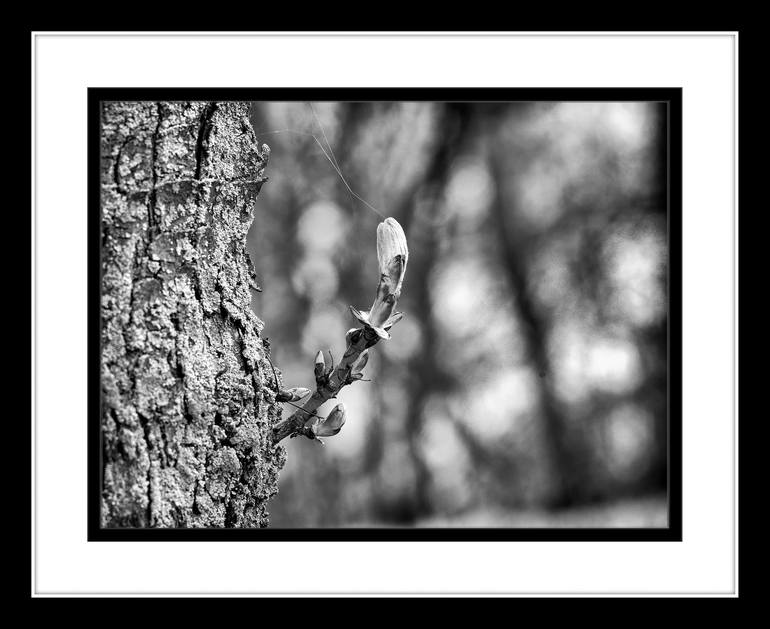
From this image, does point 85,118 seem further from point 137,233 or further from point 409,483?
point 409,483

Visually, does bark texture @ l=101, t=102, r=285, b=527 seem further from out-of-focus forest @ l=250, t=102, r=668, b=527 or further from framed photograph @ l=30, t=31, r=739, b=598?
out-of-focus forest @ l=250, t=102, r=668, b=527

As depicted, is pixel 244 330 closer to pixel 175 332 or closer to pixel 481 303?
pixel 175 332

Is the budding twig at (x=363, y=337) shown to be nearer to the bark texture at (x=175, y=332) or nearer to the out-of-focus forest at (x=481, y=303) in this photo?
the bark texture at (x=175, y=332)

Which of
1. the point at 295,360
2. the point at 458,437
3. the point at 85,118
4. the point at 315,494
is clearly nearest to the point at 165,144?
the point at 85,118

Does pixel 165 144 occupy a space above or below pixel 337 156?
below

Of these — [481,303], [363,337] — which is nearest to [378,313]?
[363,337]

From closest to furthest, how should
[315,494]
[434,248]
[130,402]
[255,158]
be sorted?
[130,402]
[255,158]
[315,494]
[434,248]

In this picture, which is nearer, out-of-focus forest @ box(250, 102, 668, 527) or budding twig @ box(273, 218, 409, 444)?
budding twig @ box(273, 218, 409, 444)

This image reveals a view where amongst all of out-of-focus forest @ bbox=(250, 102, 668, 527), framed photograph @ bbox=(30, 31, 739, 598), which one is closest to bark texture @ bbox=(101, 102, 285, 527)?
framed photograph @ bbox=(30, 31, 739, 598)
